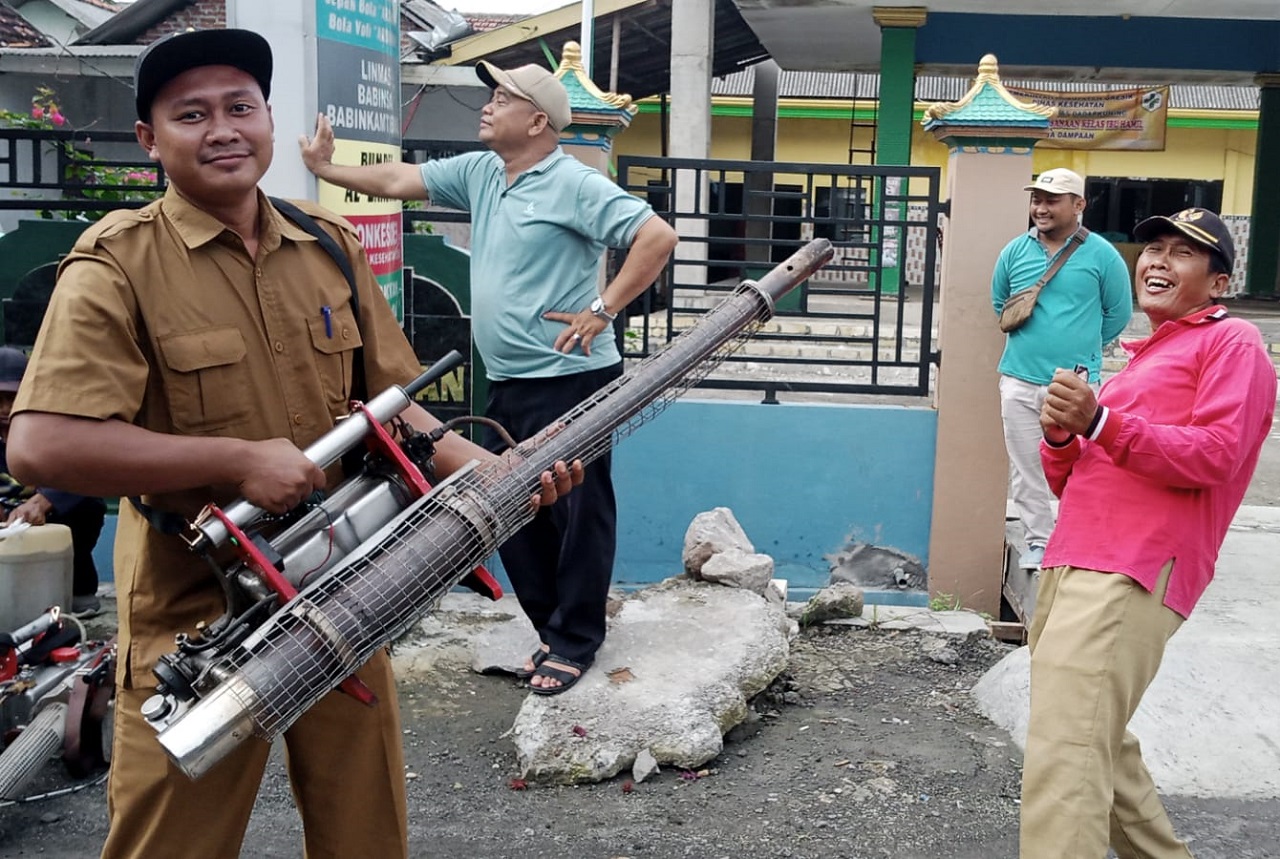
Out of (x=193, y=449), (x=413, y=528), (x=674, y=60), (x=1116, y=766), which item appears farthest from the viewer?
(x=674, y=60)

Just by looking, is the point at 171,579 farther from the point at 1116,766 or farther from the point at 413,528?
the point at 1116,766

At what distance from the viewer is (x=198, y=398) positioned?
6.75 ft

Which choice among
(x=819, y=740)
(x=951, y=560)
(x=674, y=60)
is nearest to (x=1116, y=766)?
(x=819, y=740)

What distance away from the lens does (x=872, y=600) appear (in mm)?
5676

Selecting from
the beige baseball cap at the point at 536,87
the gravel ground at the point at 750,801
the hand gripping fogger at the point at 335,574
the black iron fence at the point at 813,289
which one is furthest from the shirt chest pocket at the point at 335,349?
the black iron fence at the point at 813,289

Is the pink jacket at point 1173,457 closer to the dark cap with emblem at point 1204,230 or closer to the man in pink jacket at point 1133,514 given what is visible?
the man in pink jacket at point 1133,514

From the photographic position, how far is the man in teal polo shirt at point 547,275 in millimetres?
3990

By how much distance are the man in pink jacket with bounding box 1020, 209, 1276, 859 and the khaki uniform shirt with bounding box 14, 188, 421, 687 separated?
1.56 m

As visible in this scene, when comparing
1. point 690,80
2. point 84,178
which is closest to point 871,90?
point 690,80

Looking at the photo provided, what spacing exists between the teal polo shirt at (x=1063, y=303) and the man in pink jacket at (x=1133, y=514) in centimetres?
230

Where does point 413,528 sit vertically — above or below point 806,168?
below

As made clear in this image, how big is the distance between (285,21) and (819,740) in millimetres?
2853

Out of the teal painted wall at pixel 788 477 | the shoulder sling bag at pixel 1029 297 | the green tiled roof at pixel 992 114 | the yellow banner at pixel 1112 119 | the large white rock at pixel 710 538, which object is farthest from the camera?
the yellow banner at pixel 1112 119

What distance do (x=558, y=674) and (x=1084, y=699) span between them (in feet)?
6.14
